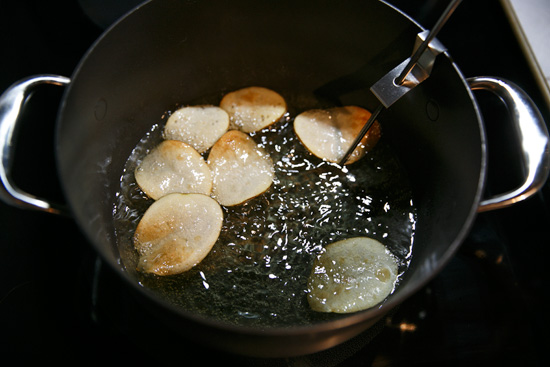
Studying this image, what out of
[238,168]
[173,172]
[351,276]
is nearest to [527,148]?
[351,276]

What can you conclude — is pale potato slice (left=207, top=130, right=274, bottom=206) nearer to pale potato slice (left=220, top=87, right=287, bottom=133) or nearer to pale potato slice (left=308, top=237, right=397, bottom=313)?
pale potato slice (left=220, top=87, right=287, bottom=133)

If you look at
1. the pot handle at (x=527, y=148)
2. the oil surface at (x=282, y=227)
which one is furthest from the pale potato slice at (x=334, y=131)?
the pot handle at (x=527, y=148)

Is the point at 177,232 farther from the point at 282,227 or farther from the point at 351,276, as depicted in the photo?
the point at 351,276

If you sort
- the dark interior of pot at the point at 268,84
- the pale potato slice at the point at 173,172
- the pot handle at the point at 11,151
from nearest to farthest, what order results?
the pot handle at the point at 11,151, the dark interior of pot at the point at 268,84, the pale potato slice at the point at 173,172

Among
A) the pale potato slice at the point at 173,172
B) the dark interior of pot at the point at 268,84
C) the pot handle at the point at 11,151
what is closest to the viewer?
the pot handle at the point at 11,151

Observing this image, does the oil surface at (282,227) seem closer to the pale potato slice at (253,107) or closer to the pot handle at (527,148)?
the pale potato slice at (253,107)

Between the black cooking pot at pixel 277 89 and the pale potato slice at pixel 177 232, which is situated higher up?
the black cooking pot at pixel 277 89
